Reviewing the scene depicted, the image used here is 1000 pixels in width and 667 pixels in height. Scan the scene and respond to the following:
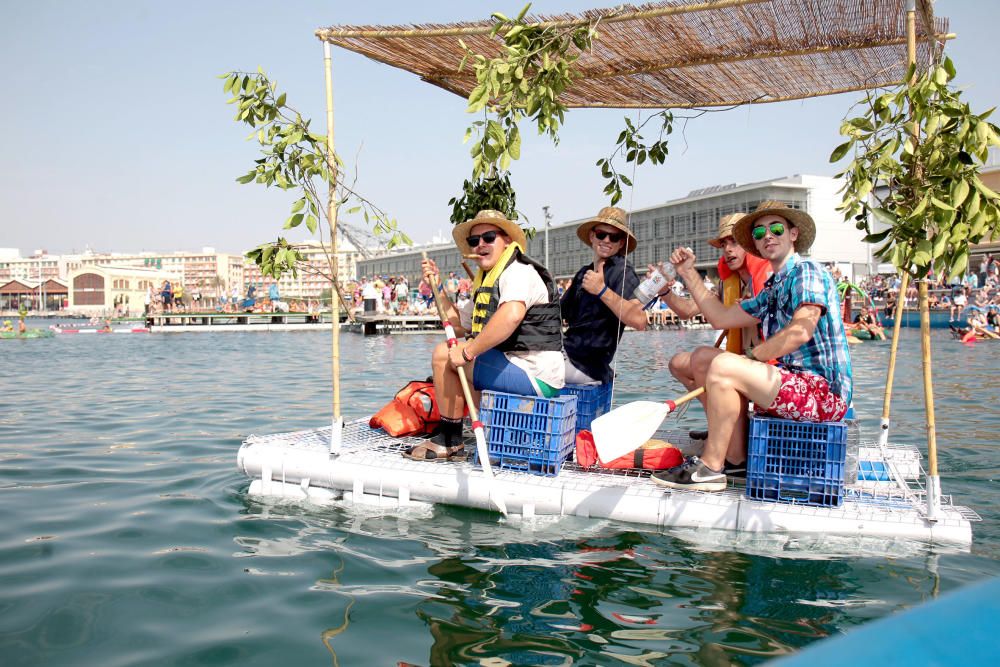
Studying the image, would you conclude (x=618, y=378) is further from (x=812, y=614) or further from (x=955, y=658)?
(x=955, y=658)

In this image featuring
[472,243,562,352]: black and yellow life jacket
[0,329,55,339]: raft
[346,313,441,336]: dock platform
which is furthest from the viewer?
[346,313,441,336]: dock platform

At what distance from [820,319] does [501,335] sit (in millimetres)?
1960

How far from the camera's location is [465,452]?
5547 millimetres

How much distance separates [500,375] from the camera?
5.13 meters

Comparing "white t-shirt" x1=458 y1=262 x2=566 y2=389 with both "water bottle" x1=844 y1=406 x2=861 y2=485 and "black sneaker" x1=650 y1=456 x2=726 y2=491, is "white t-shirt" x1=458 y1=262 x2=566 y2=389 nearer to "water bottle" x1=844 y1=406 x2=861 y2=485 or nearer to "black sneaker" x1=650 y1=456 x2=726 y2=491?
"black sneaker" x1=650 y1=456 x2=726 y2=491

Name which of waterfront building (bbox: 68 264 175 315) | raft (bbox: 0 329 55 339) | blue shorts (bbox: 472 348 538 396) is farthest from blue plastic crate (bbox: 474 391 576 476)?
waterfront building (bbox: 68 264 175 315)

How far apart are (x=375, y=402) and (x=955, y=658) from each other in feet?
32.4

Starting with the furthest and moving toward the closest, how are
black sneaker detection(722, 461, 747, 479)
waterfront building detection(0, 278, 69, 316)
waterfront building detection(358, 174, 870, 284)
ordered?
waterfront building detection(0, 278, 69, 316) → waterfront building detection(358, 174, 870, 284) → black sneaker detection(722, 461, 747, 479)

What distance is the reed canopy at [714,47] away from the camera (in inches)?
193

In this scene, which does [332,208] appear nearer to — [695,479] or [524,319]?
[524,319]

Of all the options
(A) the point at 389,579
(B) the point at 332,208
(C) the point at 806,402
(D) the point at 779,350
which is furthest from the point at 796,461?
(B) the point at 332,208

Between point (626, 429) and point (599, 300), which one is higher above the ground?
point (599, 300)

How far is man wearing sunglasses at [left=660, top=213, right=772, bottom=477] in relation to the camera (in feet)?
16.1

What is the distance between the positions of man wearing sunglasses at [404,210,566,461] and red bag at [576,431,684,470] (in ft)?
1.64
